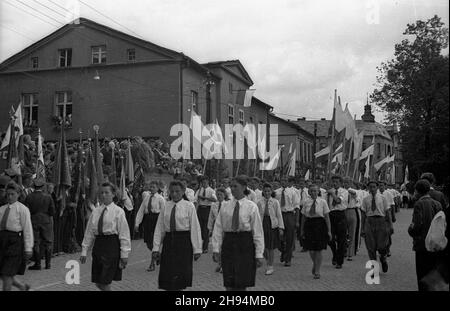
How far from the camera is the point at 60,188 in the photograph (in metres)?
13.8

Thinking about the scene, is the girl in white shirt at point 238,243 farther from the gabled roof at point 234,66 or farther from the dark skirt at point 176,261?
the gabled roof at point 234,66

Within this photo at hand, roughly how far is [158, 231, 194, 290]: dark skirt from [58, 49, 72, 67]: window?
25.8m

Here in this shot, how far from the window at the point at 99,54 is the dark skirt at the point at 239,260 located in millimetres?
25078

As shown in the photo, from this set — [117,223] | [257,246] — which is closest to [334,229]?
[257,246]

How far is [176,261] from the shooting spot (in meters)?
7.72

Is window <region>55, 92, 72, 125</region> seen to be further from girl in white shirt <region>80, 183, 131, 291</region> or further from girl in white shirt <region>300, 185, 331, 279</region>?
girl in white shirt <region>80, 183, 131, 291</region>

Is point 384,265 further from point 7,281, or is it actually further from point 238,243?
point 7,281

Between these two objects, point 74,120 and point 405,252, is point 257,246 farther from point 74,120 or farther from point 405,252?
point 74,120

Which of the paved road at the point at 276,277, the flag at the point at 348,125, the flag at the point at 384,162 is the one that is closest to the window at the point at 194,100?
the flag at the point at 384,162

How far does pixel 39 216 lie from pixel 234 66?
28.5m

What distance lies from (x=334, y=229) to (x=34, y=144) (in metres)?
8.89

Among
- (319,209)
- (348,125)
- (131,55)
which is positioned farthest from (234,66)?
(319,209)

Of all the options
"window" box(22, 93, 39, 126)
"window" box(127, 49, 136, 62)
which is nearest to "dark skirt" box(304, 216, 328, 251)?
"window" box(127, 49, 136, 62)

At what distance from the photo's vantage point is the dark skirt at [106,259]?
7.67 metres
